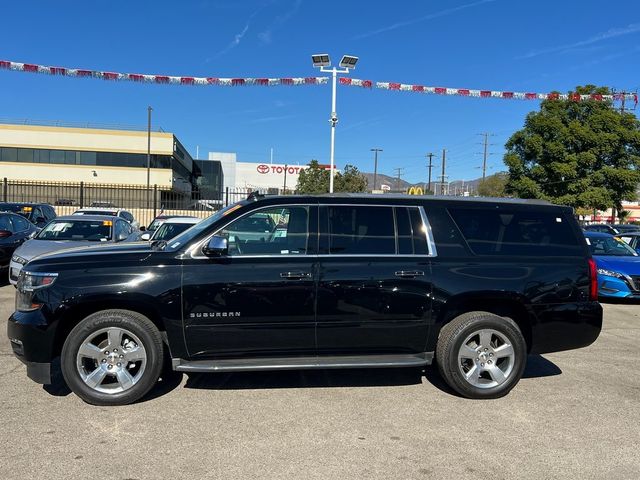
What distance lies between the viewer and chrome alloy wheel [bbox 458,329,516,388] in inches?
185

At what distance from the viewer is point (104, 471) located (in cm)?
325

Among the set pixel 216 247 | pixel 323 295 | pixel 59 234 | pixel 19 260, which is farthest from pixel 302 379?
pixel 59 234

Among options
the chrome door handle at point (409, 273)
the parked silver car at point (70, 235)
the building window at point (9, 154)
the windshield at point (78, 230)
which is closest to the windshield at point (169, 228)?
the parked silver car at point (70, 235)

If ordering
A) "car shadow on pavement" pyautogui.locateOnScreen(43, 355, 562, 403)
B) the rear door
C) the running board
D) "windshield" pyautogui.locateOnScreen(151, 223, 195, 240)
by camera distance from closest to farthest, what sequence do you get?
the running board
the rear door
"car shadow on pavement" pyautogui.locateOnScreen(43, 355, 562, 403)
"windshield" pyautogui.locateOnScreen(151, 223, 195, 240)

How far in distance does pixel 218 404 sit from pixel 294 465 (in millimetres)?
1250

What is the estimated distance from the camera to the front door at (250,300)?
4.30 m

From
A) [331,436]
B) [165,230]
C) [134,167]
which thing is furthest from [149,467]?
[134,167]

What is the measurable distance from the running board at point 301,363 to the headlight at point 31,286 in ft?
4.05

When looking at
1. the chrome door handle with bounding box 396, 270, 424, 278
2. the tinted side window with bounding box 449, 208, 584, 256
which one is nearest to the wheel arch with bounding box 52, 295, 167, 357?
the chrome door handle with bounding box 396, 270, 424, 278

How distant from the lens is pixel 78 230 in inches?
398

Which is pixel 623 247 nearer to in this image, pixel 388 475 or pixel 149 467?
pixel 388 475

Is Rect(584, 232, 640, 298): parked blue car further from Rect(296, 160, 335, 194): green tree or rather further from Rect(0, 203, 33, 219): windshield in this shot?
Rect(296, 160, 335, 194): green tree

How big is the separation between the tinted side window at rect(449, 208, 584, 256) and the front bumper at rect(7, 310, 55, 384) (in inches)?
148

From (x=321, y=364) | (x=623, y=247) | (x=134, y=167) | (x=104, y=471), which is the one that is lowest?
(x=104, y=471)
